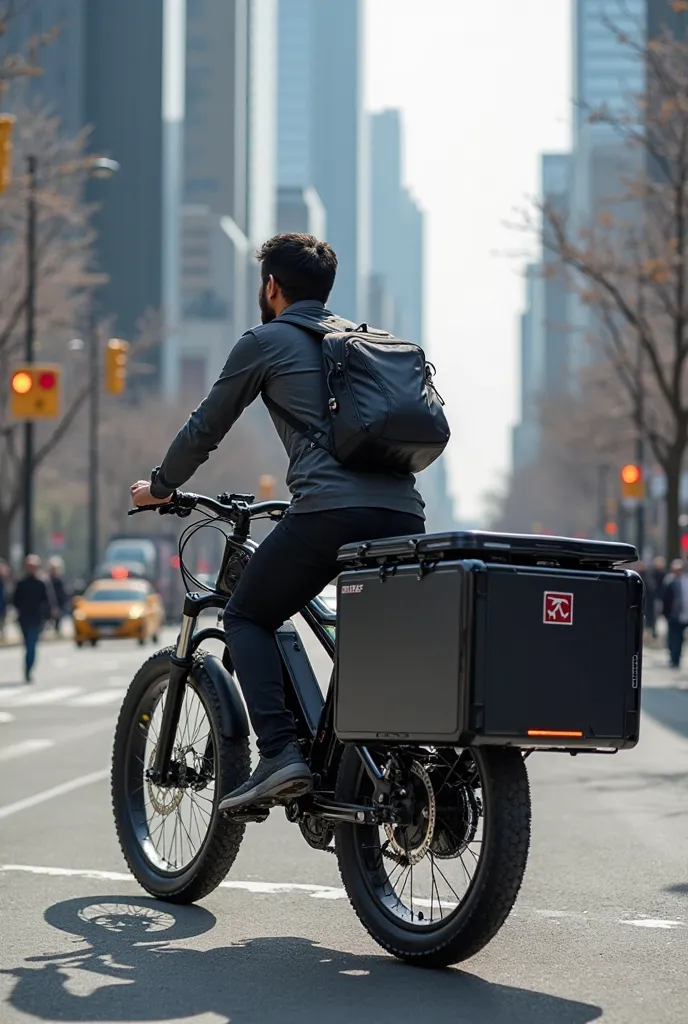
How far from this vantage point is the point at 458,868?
5.38 meters

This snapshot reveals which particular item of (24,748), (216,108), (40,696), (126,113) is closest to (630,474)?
(40,696)

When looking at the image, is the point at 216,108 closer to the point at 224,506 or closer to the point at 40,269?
the point at 40,269

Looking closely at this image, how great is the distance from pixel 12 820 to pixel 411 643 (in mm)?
4699

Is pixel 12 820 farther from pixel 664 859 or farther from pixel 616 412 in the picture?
pixel 616 412

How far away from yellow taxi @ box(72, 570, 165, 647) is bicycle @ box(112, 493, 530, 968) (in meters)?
32.5

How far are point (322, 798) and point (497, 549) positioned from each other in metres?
1.13

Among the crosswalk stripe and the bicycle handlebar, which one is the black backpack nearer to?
the bicycle handlebar

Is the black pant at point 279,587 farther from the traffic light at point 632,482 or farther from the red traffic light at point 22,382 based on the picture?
the traffic light at point 632,482

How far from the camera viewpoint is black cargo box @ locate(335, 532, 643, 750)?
17.0 ft

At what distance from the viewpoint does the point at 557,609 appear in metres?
5.34

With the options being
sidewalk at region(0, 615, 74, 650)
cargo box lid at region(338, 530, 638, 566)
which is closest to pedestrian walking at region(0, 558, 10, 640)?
sidewalk at region(0, 615, 74, 650)

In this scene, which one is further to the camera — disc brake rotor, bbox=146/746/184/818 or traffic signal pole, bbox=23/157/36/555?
traffic signal pole, bbox=23/157/36/555

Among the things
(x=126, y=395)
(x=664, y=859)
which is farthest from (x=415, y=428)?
(x=126, y=395)

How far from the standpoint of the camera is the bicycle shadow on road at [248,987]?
195 inches
